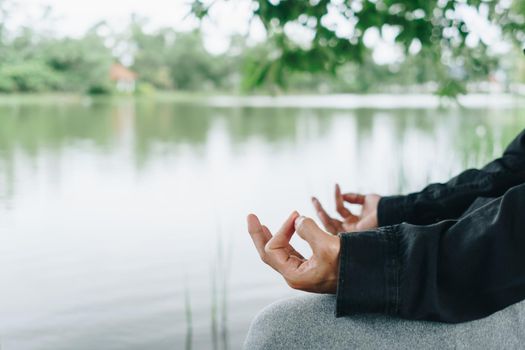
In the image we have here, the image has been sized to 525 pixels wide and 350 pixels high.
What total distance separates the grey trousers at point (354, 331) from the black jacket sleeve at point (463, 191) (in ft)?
1.10

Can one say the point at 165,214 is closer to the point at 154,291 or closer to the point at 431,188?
the point at 154,291

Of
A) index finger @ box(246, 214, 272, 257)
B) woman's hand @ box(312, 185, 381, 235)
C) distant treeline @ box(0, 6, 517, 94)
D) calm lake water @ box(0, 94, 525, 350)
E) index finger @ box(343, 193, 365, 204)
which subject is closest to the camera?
index finger @ box(246, 214, 272, 257)

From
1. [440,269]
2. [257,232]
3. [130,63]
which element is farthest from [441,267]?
[130,63]

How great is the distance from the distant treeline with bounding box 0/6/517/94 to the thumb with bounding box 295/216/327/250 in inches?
573

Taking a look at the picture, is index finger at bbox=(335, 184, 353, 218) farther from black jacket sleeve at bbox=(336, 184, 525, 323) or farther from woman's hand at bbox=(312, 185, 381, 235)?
black jacket sleeve at bbox=(336, 184, 525, 323)

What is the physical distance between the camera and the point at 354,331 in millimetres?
768

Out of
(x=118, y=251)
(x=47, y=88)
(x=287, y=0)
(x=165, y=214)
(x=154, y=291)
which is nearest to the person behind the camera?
(x=287, y=0)

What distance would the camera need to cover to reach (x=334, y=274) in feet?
2.52

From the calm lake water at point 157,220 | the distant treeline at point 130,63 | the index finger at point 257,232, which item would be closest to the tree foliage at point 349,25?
the calm lake water at point 157,220

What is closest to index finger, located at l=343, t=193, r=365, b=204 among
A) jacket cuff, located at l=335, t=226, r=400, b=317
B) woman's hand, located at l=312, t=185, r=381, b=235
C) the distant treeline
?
woman's hand, located at l=312, t=185, r=381, b=235

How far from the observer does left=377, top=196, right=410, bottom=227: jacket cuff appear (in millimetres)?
1149

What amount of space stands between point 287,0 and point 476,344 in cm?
147

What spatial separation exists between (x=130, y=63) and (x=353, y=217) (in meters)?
40.6

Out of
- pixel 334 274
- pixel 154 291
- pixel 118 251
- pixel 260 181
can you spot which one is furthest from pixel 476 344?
pixel 260 181
